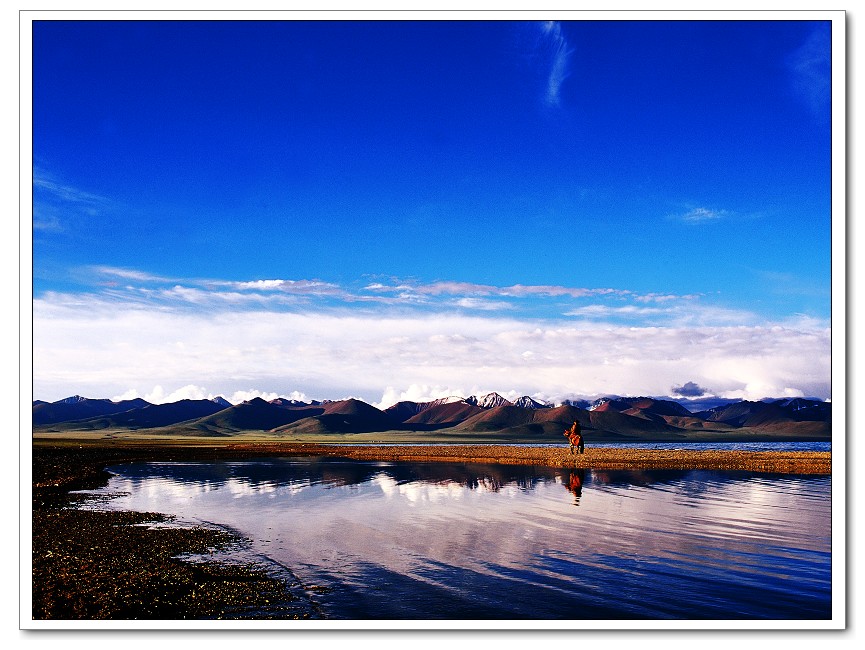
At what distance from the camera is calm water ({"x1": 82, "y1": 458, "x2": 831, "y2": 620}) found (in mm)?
13492

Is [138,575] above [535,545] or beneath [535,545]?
above

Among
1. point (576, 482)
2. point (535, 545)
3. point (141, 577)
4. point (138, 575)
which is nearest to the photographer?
point (141, 577)

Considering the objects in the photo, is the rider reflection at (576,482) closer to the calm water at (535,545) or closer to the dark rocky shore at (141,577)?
the calm water at (535,545)

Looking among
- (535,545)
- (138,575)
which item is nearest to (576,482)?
(535,545)

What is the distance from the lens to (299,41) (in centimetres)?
1442

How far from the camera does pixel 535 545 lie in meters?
19.2

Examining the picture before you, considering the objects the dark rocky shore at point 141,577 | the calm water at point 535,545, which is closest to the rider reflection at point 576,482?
the calm water at point 535,545

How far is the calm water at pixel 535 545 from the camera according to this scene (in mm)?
13492

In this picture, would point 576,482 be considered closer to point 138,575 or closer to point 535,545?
point 535,545

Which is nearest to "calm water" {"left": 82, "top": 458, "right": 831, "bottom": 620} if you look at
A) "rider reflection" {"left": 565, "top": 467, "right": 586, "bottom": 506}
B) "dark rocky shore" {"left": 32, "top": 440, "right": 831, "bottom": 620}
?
"rider reflection" {"left": 565, "top": 467, "right": 586, "bottom": 506}

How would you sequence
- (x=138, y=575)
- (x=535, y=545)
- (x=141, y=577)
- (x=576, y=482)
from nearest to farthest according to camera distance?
1. (x=141, y=577)
2. (x=138, y=575)
3. (x=535, y=545)
4. (x=576, y=482)

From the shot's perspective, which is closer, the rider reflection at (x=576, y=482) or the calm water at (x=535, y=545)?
the calm water at (x=535, y=545)
